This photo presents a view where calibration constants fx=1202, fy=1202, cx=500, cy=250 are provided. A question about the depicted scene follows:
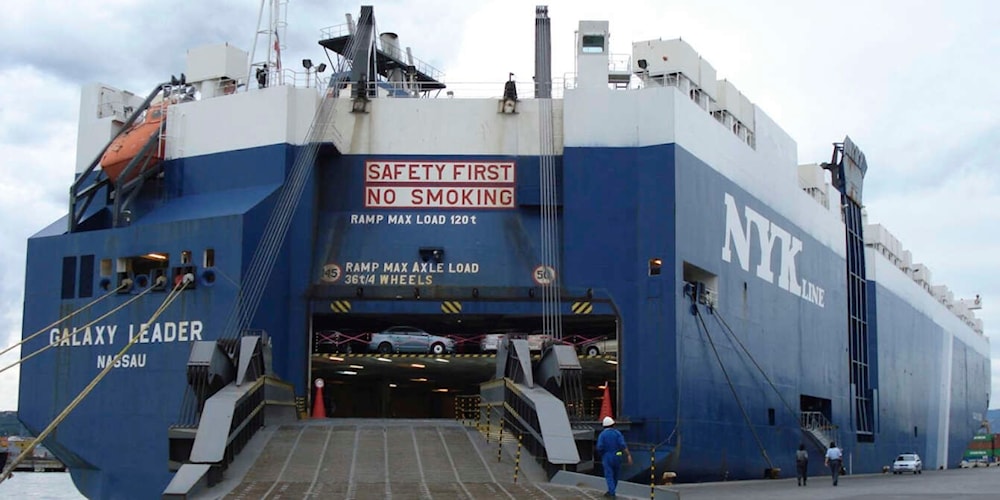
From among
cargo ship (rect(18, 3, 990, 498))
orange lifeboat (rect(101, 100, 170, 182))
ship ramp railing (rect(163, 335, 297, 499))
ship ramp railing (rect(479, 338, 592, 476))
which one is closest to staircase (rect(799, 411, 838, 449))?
cargo ship (rect(18, 3, 990, 498))

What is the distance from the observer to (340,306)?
2764 centimetres

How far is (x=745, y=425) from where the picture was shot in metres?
31.4

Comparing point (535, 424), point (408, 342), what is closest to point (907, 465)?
point (408, 342)

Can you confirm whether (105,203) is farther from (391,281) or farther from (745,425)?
(745,425)

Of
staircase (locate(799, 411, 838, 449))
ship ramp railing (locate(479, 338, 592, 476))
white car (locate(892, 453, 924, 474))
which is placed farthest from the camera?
white car (locate(892, 453, 924, 474))

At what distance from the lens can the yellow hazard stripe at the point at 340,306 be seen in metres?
27.6

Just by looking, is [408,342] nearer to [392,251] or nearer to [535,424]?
[392,251]

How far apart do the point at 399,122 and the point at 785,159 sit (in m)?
14.7

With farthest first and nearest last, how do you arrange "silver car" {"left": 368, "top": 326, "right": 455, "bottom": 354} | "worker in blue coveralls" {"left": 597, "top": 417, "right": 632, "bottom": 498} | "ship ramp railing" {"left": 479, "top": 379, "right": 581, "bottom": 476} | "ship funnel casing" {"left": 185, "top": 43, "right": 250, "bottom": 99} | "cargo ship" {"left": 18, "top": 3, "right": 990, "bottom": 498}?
1. "ship funnel casing" {"left": 185, "top": 43, "right": 250, "bottom": 99}
2. "silver car" {"left": 368, "top": 326, "right": 455, "bottom": 354}
3. "cargo ship" {"left": 18, "top": 3, "right": 990, "bottom": 498}
4. "ship ramp railing" {"left": 479, "top": 379, "right": 581, "bottom": 476}
5. "worker in blue coveralls" {"left": 597, "top": 417, "right": 632, "bottom": 498}

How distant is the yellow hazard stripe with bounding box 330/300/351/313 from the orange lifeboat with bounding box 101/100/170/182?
20.3ft

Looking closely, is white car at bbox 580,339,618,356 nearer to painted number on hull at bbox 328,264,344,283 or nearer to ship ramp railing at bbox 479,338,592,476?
ship ramp railing at bbox 479,338,592,476

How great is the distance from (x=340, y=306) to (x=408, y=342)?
1.99m

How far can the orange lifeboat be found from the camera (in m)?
29.6

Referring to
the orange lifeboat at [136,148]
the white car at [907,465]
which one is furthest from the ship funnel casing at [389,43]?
the white car at [907,465]
